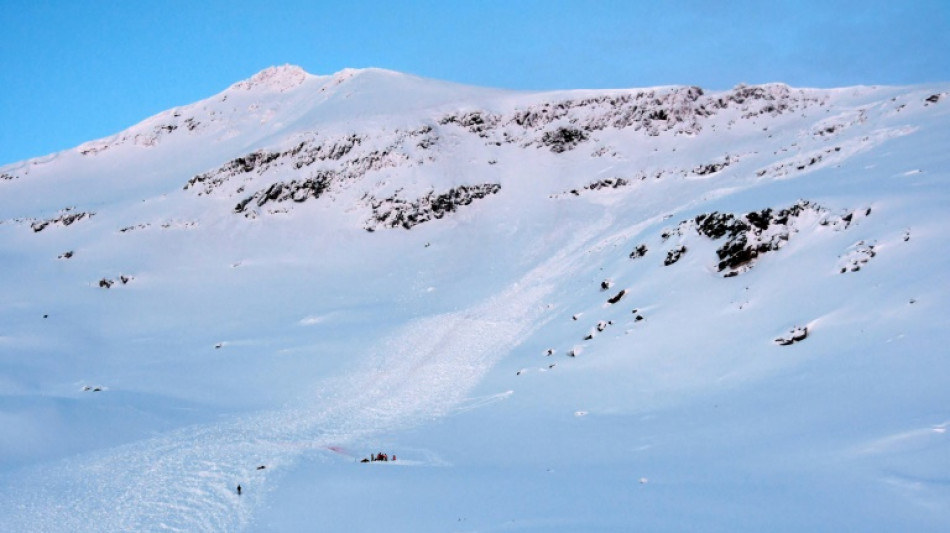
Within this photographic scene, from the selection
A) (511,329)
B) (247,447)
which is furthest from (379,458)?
(511,329)

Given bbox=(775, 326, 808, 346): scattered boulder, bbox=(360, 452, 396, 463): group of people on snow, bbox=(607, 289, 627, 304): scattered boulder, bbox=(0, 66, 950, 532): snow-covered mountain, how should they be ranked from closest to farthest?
1. bbox=(0, 66, 950, 532): snow-covered mountain
2. bbox=(360, 452, 396, 463): group of people on snow
3. bbox=(775, 326, 808, 346): scattered boulder
4. bbox=(607, 289, 627, 304): scattered boulder

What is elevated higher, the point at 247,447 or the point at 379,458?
the point at 247,447

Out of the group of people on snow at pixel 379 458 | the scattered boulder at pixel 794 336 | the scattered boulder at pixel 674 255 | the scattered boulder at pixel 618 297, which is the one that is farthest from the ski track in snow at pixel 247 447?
the scattered boulder at pixel 794 336

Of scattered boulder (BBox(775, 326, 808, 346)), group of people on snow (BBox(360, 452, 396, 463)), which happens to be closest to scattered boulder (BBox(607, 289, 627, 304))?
scattered boulder (BBox(775, 326, 808, 346))

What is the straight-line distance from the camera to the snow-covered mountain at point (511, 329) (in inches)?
506

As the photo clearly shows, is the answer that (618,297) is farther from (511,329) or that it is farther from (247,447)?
(247,447)

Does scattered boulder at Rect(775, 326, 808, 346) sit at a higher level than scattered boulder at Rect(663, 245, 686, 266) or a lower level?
lower

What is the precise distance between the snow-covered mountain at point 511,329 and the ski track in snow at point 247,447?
150mm

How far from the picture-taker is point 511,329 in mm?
32031

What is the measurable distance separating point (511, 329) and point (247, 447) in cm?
1603

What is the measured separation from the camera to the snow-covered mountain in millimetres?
12852

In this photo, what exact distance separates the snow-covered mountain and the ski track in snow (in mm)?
150

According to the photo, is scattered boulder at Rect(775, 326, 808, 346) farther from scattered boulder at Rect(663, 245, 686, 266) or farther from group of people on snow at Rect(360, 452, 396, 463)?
group of people on snow at Rect(360, 452, 396, 463)

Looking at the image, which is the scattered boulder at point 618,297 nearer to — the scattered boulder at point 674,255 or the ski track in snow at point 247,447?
the scattered boulder at point 674,255
